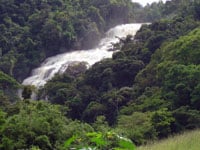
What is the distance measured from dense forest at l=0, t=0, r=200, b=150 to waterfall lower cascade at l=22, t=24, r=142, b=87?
99 centimetres

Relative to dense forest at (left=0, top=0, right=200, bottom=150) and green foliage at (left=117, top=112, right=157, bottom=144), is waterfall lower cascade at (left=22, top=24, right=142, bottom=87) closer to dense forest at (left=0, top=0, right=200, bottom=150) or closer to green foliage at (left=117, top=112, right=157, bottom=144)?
dense forest at (left=0, top=0, right=200, bottom=150)

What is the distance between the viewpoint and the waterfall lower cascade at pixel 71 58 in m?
29.2

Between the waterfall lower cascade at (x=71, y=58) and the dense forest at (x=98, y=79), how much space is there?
99 cm

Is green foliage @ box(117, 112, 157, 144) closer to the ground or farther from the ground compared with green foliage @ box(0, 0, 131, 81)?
closer to the ground

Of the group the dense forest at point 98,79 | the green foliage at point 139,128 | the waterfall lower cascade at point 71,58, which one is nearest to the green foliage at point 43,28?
the dense forest at point 98,79

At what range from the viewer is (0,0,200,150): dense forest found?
374 inches

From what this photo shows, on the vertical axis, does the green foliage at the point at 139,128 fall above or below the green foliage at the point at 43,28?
below

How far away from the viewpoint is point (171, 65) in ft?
59.5

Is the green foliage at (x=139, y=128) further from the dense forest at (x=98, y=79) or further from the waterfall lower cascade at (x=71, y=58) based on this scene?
the waterfall lower cascade at (x=71, y=58)

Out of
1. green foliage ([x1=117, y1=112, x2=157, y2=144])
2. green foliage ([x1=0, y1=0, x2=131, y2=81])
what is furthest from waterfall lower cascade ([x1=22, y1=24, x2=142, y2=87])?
green foliage ([x1=117, y1=112, x2=157, y2=144])

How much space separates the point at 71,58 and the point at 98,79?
8724mm

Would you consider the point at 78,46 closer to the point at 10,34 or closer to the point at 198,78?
the point at 10,34

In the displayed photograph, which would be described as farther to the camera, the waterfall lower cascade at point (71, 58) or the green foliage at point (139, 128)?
the waterfall lower cascade at point (71, 58)

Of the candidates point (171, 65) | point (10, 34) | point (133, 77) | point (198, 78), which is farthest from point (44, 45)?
point (198, 78)
